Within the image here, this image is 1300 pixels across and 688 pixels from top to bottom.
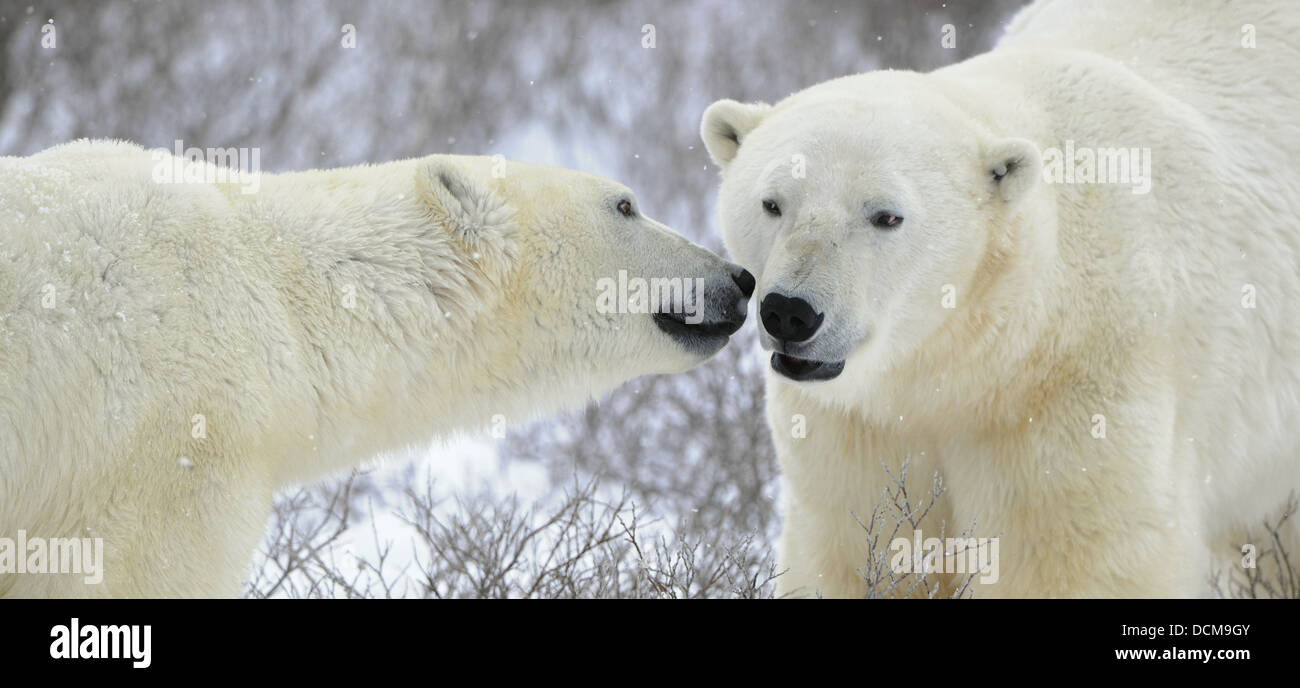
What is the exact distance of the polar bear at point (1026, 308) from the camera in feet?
9.02

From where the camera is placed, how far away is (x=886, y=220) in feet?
8.93

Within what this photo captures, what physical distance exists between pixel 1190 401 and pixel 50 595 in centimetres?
227

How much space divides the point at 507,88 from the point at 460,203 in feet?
20.6

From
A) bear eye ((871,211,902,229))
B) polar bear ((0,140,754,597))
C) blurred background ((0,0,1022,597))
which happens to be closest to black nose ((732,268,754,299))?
polar bear ((0,140,754,597))

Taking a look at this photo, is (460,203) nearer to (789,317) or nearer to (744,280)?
(744,280)

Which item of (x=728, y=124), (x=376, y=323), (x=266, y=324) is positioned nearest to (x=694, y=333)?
(x=728, y=124)

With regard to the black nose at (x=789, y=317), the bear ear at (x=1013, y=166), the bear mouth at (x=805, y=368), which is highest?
the bear ear at (x=1013, y=166)

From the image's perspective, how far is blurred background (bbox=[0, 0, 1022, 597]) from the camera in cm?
663

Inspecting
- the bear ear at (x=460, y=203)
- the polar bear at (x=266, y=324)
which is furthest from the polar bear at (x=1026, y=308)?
the bear ear at (x=460, y=203)

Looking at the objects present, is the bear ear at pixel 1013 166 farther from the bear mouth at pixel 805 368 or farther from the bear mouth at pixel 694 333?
the bear mouth at pixel 694 333

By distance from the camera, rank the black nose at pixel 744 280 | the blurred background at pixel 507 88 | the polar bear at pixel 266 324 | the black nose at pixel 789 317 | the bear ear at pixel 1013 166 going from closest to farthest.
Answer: the polar bear at pixel 266 324
the black nose at pixel 789 317
the bear ear at pixel 1013 166
the black nose at pixel 744 280
the blurred background at pixel 507 88

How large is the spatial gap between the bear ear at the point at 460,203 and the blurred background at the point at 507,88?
350 cm

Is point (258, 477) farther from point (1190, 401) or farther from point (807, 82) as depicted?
point (807, 82)
